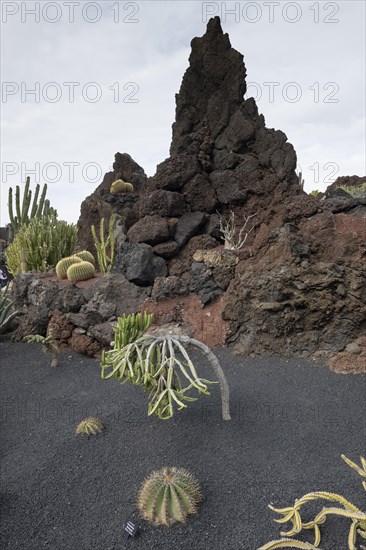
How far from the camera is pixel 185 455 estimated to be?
140 inches

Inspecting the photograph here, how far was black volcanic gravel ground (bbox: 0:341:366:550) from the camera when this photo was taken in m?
2.76

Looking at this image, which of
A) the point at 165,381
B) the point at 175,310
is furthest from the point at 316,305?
the point at 165,381

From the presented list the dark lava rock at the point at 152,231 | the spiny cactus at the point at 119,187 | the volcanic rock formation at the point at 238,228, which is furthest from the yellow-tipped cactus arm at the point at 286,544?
the spiny cactus at the point at 119,187

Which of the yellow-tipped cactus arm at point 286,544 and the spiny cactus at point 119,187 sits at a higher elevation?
the spiny cactus at point 119,187

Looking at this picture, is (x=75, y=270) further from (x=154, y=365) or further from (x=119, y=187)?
(x=154, y=365)

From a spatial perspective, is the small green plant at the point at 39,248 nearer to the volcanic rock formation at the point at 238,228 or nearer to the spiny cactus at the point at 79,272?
the volcanic rock formation at the point at 238,228

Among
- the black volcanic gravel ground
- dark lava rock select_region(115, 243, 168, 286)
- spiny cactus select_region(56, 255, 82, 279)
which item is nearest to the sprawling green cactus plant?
the black volcanic gravel ground

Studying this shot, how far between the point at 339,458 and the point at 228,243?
4.82 meters

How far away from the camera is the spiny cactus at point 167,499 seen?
2.76 m

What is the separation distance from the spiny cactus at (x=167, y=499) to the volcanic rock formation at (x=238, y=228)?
3204mm

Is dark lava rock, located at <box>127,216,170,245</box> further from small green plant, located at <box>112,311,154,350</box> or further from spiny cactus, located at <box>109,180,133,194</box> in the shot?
spiny cactus, located at <box>109,180,133,194</box>

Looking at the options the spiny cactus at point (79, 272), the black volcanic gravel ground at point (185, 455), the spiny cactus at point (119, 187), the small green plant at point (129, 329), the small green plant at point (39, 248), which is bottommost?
the black volcanic gravel ground at point (185, 455)

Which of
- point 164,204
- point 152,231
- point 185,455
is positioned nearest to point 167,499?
point 185,455

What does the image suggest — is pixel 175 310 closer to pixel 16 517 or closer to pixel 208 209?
pixel 208 209
